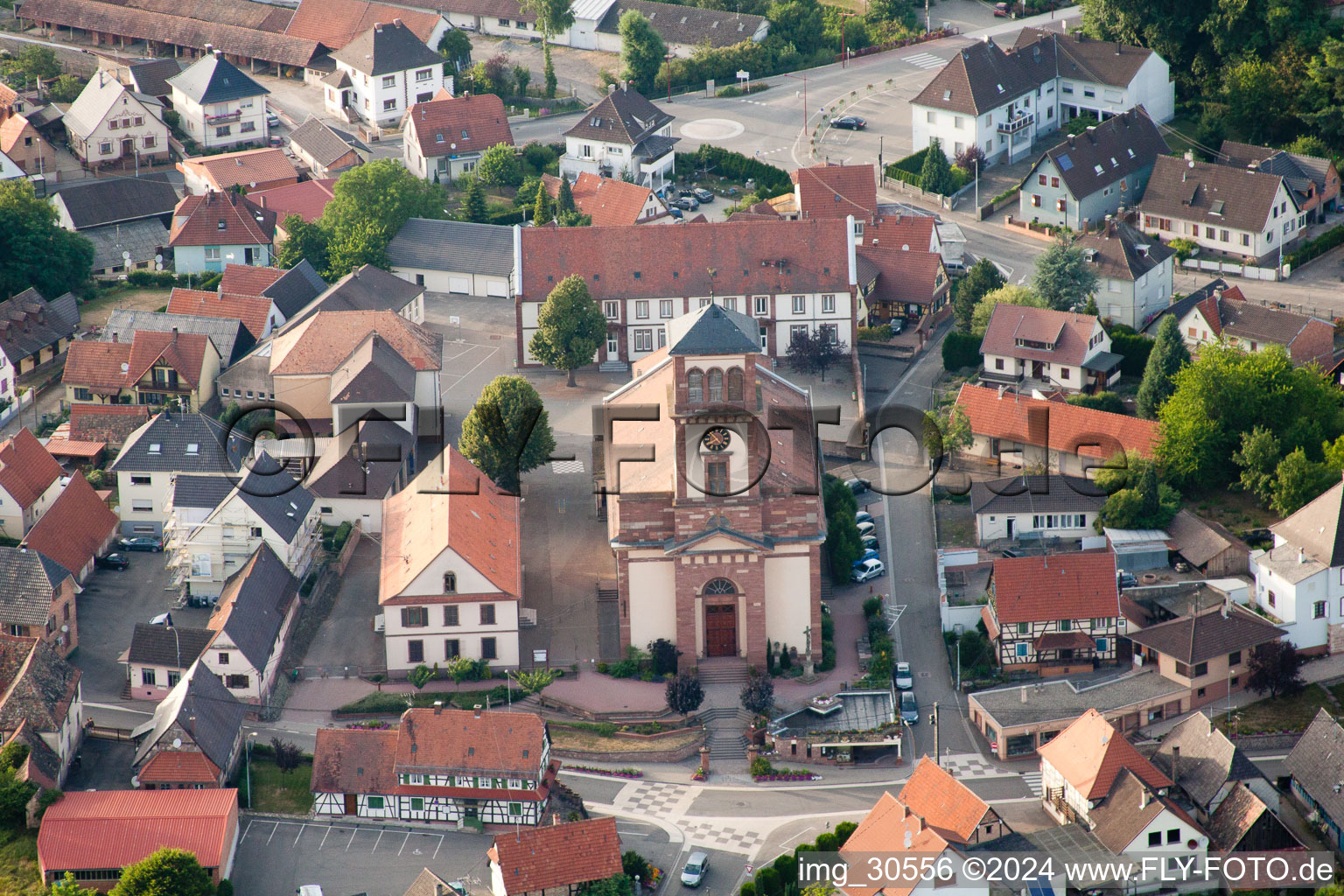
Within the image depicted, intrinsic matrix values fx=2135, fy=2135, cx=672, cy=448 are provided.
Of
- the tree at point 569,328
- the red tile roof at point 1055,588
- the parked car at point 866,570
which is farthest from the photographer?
Result: the tree at point 569,328

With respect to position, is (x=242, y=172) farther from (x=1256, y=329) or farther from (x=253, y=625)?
(x=1256, y=329)

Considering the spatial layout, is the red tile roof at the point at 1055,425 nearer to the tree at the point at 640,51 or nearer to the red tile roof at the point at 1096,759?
the red tile roof at the point at 1096,759

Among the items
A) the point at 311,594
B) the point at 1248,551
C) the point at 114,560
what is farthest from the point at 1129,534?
the point at 114,560

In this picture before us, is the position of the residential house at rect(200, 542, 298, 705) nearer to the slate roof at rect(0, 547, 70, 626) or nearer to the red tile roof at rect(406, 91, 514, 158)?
the slate roof at rect(0, 547, 70, 626)

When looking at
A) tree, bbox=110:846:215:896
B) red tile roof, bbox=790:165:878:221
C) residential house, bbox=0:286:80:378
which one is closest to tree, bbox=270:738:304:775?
tree, bbox=110:846:215:896

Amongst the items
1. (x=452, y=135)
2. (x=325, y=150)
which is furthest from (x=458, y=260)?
(x=325, y=150)

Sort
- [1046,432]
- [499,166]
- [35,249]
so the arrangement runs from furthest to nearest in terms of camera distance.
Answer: [499,166] < [35,249] < [1046,432]

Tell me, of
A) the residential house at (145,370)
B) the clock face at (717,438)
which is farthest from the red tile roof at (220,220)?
the clock face at (717,438)
